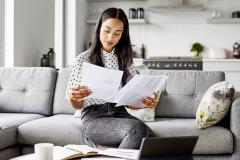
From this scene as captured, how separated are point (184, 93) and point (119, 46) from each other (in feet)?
2.65

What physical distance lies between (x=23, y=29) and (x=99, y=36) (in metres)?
2.43

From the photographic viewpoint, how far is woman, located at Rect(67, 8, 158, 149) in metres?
2.16

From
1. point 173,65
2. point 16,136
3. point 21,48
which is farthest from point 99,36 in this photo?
point 173,65

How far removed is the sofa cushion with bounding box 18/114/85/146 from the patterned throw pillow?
79 cm

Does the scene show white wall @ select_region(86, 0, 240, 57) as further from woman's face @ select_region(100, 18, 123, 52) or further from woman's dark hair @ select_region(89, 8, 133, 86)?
woman's face @ select_region(100, 18, 123, 52)

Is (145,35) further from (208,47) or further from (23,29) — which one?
(23,29)

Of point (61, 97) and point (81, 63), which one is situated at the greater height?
point (81, 63)

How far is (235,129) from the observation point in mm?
2539

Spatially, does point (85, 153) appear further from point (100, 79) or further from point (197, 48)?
point (197, 48)

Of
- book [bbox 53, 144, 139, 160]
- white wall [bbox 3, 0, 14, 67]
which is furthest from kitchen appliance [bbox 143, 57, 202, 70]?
book [bbox 53, 144, 139, 160]

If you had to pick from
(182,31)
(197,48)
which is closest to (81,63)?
(197,48)

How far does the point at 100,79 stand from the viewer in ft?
6.66

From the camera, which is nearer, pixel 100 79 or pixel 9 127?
pixel 100 79

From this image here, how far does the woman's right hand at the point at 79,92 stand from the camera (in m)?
2.08
